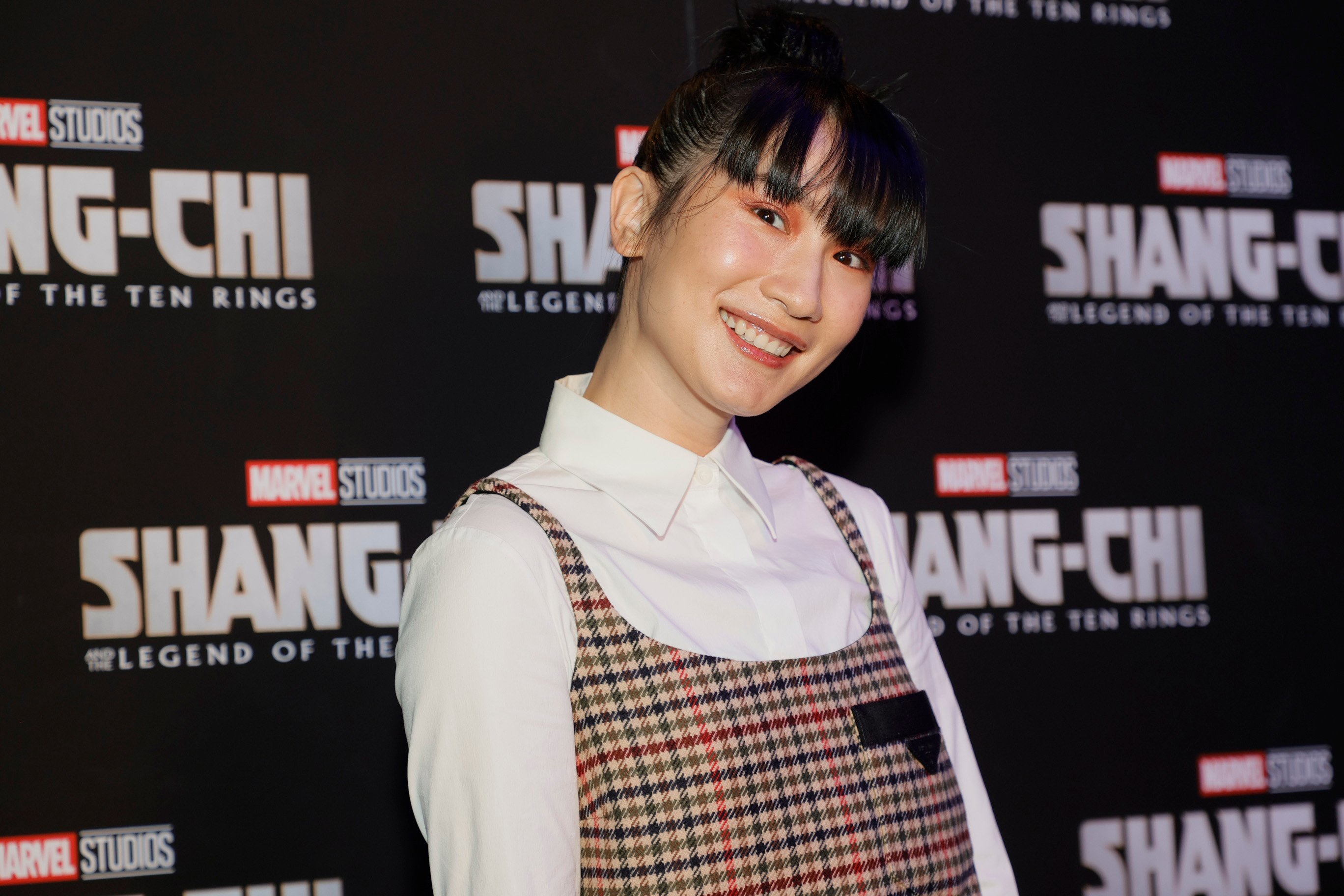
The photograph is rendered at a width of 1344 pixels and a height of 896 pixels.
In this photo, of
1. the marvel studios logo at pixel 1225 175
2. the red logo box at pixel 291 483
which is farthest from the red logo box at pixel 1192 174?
the red logo box at pixel 291 483

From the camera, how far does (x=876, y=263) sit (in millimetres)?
1065

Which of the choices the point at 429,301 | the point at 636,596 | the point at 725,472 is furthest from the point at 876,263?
the point at 429,301

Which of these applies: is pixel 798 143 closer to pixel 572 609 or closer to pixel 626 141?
pixel 572 609

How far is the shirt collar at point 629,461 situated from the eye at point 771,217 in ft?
0.74

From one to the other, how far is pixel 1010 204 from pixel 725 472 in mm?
1040

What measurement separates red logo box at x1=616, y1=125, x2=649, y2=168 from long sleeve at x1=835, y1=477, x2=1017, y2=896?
0.78m

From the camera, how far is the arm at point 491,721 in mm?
814

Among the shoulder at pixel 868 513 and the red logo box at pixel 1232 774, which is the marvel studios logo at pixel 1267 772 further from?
the shoulder at pixel 868 513

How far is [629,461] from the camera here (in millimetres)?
1057

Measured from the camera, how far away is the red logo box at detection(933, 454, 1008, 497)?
6.02 ft

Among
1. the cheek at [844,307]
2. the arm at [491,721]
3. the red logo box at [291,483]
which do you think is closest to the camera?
the arm at [491,721]

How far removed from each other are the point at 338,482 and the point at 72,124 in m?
0.60

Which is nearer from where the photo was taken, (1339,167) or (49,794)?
(49,794)

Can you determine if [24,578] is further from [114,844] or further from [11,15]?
[11,15]
